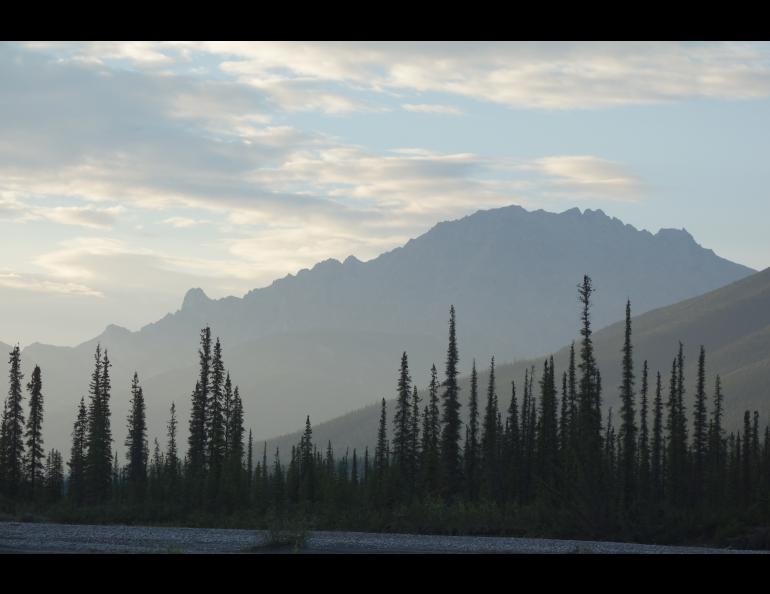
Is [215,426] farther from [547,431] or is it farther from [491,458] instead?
[547,431]

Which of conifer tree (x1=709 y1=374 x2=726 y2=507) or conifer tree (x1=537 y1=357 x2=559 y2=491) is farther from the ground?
→ conifer tree (x1=537 y1=357 x2=559 y2=491)

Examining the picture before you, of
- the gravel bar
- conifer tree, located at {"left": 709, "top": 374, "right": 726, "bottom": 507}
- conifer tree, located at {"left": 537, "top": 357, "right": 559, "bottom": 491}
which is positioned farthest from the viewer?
conifer tree, located at {"left": 709, "top": 374, "right": 726, "bottom": 507}

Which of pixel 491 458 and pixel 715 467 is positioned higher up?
pixel 491 458

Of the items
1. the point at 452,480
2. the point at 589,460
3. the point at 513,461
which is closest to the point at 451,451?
the point at 452,480

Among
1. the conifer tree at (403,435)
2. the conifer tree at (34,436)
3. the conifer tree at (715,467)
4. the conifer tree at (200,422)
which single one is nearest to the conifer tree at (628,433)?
the conifer tree at (715,467)

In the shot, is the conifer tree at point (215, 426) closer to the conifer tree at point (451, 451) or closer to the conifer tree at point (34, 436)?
the conifer tree at point (451, 451)

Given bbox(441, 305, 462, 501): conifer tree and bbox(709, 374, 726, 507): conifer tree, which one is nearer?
bbox(441, 305, 462, 501): conifer tree

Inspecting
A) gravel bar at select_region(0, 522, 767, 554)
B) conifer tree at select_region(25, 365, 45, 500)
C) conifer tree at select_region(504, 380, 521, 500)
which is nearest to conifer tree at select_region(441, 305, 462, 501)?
conifer tree at select_region(504, 380, 521, 500)

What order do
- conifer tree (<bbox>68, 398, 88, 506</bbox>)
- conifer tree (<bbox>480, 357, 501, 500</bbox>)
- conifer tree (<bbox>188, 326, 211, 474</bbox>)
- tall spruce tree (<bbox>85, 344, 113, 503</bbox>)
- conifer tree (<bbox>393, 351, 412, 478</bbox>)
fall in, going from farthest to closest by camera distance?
1. conifer tree (<bbox>68, 398, 88, 506</bbox>)
2. conifer tree (<bbox>393, 351, 412, 478</bbox>)
3. tall spruce tree (<bbox>85, 344, 113, 503</bbox>)
4. conifer tree (<bbox>480, 357, 501, 500</bbox>)
5. conifer tree (<bbox>188, 326, 211, 474</bbox>)

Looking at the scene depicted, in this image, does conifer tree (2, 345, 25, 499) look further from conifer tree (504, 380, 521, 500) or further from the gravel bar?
the gravel bar

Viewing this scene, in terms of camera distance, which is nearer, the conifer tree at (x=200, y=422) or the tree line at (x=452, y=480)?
the tree line at (x=452, y=480)
